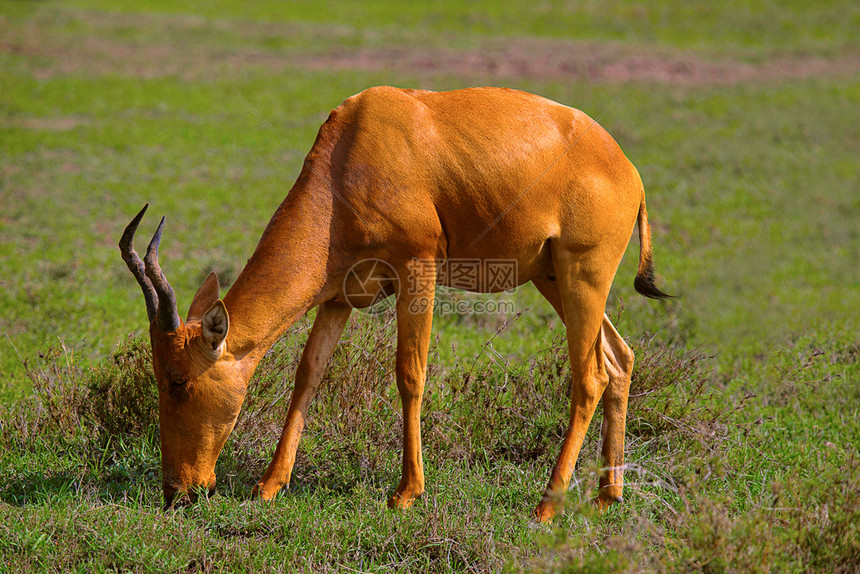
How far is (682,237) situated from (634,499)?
7.34m

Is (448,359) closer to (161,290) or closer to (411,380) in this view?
(411,380)

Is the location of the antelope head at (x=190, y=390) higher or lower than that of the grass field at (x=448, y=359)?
higher

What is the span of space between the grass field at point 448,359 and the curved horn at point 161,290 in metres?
1.08

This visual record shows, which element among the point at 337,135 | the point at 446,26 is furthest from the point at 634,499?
the point at 446,26

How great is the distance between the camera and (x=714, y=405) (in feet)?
22.0

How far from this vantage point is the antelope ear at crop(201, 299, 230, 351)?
4.50 metres

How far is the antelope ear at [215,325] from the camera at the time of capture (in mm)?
4504

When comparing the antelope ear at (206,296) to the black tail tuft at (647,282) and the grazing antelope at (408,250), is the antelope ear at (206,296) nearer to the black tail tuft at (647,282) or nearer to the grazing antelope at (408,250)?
the grazing antelope at (408,250)

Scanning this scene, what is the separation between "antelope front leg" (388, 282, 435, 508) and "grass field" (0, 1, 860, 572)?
145 mm

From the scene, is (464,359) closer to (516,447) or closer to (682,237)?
(516,447)

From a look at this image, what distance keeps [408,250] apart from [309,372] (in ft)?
3.56

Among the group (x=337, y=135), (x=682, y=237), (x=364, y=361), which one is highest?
(x=337, y=135)

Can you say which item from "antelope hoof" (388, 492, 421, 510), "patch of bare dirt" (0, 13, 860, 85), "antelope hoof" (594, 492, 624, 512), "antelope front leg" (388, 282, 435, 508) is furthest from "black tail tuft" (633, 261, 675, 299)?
"patch of bare dirt" (0, 13, 860, 85)

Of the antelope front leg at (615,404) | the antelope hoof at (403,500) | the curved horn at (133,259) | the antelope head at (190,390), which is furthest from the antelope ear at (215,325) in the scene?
the antelope front leg at (615,404)
